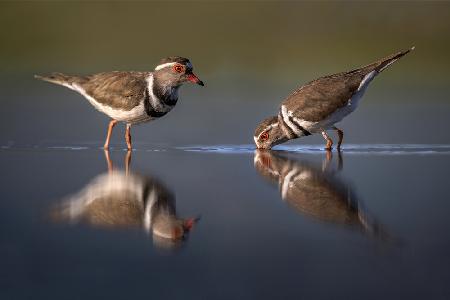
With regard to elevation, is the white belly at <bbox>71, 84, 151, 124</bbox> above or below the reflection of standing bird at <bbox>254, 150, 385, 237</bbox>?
above

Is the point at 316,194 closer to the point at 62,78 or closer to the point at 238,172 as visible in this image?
the point at 238,172

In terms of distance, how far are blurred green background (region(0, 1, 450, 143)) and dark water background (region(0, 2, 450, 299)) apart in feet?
0.28

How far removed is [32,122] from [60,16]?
39.1 ft

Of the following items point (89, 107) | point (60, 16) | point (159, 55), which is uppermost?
point (60, 16)

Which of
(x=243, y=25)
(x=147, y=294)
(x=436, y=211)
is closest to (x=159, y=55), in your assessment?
(x=243, y=25)

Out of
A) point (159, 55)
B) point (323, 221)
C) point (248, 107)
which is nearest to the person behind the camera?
point (323, 221)

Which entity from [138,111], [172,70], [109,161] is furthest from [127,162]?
[172,70]

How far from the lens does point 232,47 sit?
2194 centimetres

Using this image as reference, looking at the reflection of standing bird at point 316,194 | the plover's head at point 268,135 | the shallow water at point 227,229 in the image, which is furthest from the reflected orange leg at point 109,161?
the plover's head at point 268,135

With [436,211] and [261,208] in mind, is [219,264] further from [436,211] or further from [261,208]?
[436,211]

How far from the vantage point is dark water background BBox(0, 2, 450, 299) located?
4.85 meters

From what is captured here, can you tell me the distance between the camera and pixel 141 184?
25.1 feet

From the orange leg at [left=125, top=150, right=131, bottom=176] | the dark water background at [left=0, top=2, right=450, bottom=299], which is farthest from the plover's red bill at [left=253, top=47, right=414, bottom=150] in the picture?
the orange leg at [left=125, top=150, right=131, bottom=176]

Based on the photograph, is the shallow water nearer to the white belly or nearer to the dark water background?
the dark water background
